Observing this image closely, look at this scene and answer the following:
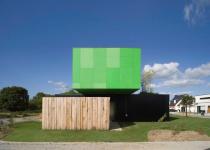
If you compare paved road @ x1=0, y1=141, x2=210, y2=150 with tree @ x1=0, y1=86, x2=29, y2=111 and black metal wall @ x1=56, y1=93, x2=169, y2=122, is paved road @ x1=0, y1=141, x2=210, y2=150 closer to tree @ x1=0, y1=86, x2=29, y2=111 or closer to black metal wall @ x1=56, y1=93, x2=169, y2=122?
black metal wall @ x1=56, y1=93, x2=169, y2=122

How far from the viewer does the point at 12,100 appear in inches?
2948

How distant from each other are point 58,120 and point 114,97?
11583 millimetres

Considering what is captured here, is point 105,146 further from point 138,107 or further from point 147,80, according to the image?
point 147,80

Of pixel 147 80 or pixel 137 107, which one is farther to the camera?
pixel 147 80

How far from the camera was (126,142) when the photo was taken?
16.0 meters

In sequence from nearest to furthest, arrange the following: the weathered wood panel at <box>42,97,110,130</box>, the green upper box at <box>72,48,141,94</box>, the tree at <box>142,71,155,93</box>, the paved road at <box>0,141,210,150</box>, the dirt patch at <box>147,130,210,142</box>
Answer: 1. the paved road at <box>0,141,210,150</box>
2. the dirt patch at <box>147,130,210,142</box>
3. the weathered wood panel at <box>42,97,110,130</box>
4. the green upper box at <box>72,48,141,94</box>
5. the tree at <box>142,71,155,93</box>

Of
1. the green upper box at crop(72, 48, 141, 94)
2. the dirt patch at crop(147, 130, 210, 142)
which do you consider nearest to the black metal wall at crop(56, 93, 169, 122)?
the green upper box at crop(72, 48, 141, 94)

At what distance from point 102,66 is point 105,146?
1213 centimetres

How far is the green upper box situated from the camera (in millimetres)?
25766

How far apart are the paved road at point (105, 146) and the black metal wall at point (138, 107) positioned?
1599 cm

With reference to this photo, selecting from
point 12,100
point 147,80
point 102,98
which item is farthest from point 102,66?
point 12,100

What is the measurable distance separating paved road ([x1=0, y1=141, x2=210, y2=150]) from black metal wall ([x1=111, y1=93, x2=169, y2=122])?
16.0 meters

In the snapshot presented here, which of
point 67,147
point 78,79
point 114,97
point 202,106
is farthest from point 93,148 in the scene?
point 202,106

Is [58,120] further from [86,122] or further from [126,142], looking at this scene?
[126,142]
